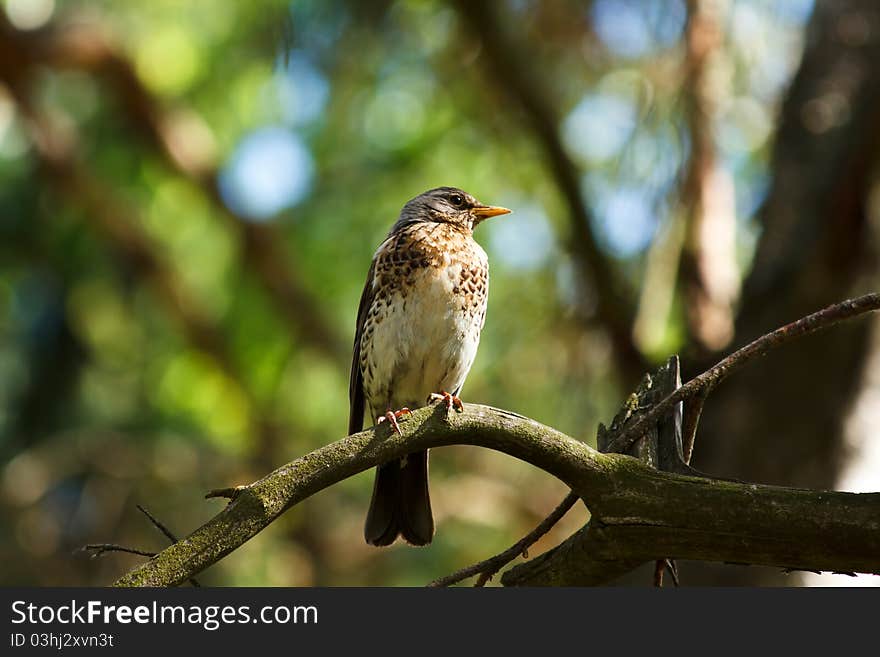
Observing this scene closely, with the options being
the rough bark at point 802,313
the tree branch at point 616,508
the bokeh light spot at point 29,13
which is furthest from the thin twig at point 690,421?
the bokeh light spot at point 29,13

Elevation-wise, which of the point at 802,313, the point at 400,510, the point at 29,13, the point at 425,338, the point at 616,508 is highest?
the point at 29,13

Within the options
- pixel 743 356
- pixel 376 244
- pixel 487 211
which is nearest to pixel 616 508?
pixel 743 356

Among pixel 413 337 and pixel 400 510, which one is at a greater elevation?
pixel 413 337

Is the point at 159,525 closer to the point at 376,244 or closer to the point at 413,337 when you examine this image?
the point at 413,337

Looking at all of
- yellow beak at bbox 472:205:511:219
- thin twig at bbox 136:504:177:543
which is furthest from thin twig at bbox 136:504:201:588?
yellow beak at bbox 472:205:511:219

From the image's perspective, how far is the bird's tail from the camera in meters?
4.35

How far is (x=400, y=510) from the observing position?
4410 mm

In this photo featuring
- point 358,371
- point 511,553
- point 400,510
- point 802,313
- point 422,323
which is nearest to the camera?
point 511,553

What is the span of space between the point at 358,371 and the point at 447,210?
34.6 inches

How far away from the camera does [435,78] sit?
8.10 meters

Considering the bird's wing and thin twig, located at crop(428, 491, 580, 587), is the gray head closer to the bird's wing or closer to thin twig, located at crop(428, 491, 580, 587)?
the bird's wing

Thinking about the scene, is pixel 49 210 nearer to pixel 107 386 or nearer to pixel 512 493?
pixel 107 386

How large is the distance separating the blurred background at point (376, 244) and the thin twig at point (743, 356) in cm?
294

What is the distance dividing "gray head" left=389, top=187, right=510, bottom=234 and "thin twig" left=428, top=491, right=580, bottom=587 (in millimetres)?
2407
